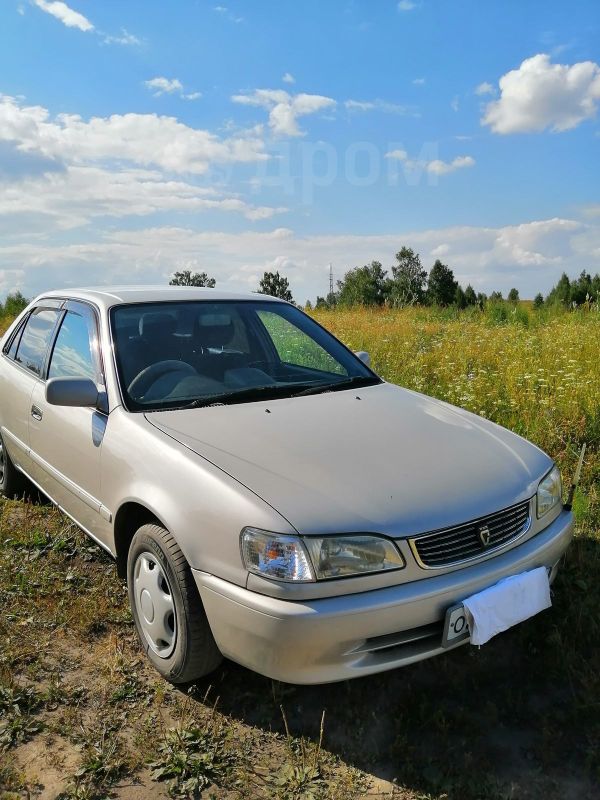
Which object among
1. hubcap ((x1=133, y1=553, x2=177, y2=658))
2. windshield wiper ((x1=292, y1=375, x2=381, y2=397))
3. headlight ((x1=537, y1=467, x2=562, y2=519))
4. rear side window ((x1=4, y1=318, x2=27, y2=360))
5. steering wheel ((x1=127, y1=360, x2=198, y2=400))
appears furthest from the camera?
rear side window ((x1=4, y1=318, x2=27, y2=360))

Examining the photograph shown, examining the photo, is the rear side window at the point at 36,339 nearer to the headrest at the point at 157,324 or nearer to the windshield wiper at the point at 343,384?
the headrest at the point at 157,324

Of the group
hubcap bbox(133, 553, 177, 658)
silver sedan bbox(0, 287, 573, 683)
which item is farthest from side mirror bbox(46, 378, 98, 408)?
hubcap bbox(133, 553, 177, 658)

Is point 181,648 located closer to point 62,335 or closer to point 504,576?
point 504,576

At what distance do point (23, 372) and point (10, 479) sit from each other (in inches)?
35.8

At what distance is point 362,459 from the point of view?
232cm

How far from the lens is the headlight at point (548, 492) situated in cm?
247

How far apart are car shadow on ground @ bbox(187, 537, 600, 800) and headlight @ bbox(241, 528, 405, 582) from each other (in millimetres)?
707

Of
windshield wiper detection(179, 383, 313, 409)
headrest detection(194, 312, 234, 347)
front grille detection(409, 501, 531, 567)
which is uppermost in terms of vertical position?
headrest detection(194, 312, 234, 347)

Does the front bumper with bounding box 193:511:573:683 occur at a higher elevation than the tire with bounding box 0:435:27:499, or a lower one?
higher

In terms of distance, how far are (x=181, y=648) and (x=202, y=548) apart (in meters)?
0.45

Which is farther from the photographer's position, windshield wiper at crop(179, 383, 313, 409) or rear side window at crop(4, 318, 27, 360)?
rear side window at crop(4, 318, 27, 360)

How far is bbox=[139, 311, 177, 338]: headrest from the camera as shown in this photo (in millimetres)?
3154

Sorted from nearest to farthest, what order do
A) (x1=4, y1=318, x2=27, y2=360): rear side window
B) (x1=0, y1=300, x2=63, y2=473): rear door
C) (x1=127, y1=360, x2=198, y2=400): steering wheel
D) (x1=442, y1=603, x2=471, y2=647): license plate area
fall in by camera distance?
(x1=442, y1=603, x2=471, y2=647): license plate area
(x1=127, y1=360, x2=198, y2=400): steering wheel
(x1=0, y1=300, x2=63, y2=473): rear door
(x1=4, y1=318, x2=27, y2=360): rear side window

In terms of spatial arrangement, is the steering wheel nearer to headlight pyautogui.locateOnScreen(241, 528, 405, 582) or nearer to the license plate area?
headlight pyautogui.locateOnScreen(241, 528, 405, 582)
